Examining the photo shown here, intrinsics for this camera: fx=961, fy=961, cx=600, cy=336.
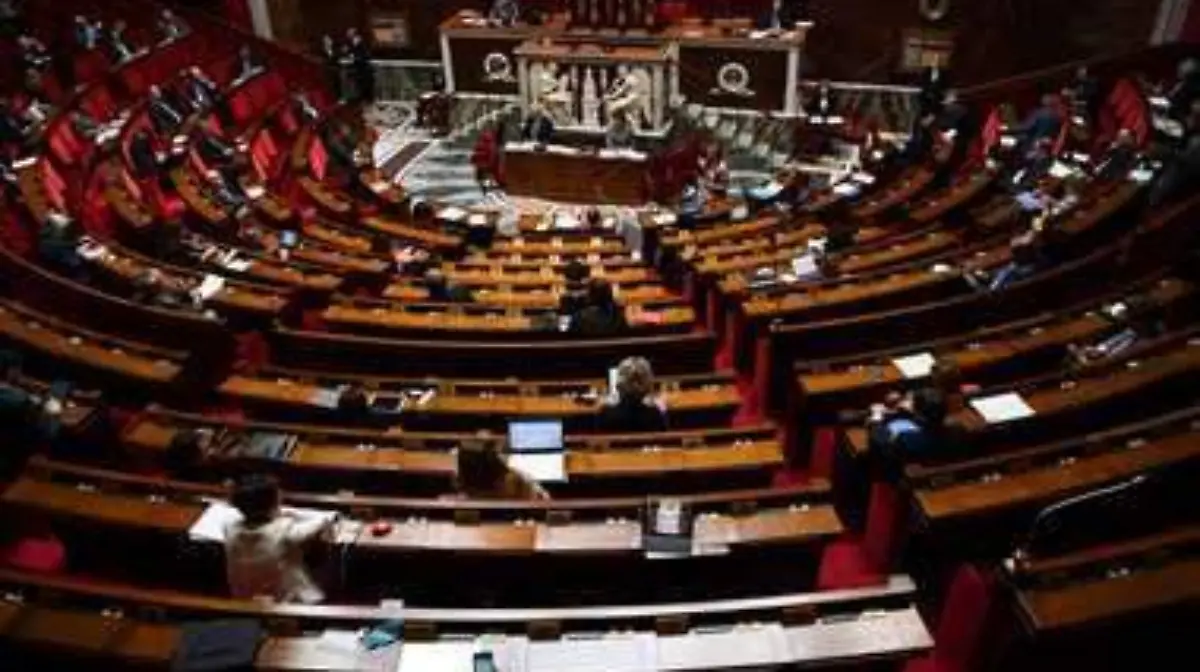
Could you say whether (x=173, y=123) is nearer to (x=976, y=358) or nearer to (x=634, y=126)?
(x=634, y=126)

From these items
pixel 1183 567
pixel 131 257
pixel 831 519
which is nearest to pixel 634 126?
pixel 131 257

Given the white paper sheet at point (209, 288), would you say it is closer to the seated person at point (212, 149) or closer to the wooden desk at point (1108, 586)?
the seated person at point (212, 149)

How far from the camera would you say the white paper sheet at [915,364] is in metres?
6.87

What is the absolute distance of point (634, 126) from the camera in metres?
16.0

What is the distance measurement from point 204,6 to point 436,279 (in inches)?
534

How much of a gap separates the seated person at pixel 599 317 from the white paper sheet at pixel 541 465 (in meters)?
1.86

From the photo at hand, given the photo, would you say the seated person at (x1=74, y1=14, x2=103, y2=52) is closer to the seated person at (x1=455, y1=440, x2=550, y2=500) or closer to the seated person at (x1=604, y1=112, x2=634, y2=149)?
the seated person at (x1=604, y1=112, x2=634, y2=149)

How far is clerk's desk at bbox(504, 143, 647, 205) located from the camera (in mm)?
14695

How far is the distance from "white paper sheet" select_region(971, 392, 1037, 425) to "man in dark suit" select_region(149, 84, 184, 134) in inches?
481

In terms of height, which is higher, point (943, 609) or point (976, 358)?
point (976, 358)

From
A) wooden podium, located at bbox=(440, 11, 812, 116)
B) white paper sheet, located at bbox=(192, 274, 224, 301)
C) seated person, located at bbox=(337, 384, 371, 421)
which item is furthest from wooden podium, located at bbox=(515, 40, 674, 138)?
seated person, located at bbox=(337, 384, 371, 421)

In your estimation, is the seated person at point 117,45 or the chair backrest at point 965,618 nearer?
the chair backrest at point 965,618

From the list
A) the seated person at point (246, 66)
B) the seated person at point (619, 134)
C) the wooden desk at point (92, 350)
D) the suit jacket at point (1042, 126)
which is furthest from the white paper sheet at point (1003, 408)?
the seated person at point (246, 66)

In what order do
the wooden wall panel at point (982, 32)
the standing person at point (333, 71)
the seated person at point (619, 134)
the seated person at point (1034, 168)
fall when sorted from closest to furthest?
1. the seated person at point (1034, 168)
2. the seated person at point (619, 134)
3. the wooden wall panel at point (982, 32)
4. the standing person at point (333, 71)
